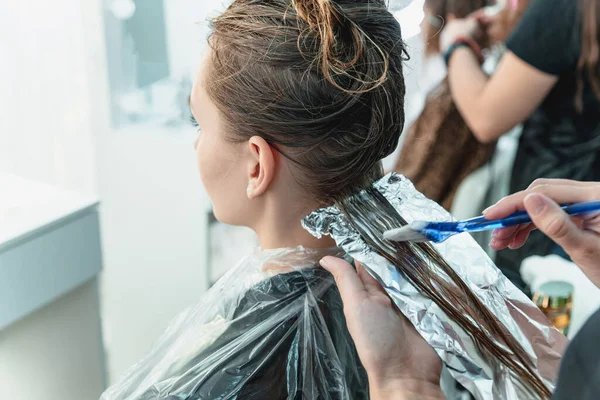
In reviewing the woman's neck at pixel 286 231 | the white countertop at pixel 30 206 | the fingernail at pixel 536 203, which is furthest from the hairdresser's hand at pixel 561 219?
the white countertop at pixel 30 206

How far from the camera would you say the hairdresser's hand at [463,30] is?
158 centimetres

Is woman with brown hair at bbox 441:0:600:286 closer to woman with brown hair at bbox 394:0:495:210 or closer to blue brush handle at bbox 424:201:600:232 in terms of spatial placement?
woman with brown hair at bbox 394:0:495:210

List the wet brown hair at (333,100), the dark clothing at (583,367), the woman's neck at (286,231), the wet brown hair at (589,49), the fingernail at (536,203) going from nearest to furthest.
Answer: the dark clothing at (583,367)
the fingernail at (536,203)
the wet brown hair at (333,100)
the woman's neck at (286,231)
the wet brown hair at (589,49)

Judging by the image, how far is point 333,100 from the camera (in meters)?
0.71

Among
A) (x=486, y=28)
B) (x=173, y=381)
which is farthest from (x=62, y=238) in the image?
(x=486, y=28)

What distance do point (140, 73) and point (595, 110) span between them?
114 cm

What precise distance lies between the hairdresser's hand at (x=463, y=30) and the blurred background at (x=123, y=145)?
108mm

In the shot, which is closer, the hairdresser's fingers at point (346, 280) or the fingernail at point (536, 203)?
the fingernail at point (536, 203)

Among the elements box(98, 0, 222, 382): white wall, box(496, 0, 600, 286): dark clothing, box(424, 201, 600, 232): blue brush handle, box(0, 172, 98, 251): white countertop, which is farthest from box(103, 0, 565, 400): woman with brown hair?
box(98, 0, 222, 382): white wall

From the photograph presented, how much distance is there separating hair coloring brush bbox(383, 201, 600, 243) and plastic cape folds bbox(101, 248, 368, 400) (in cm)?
19

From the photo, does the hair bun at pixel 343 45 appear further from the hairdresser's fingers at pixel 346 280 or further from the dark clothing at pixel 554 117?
the dark clothing at pixel 554 117

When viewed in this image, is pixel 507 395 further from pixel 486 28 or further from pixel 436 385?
pixel 486 28

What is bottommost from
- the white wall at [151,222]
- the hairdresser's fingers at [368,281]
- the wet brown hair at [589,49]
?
the white wall at [151,222]

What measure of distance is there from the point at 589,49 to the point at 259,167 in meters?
0.98
